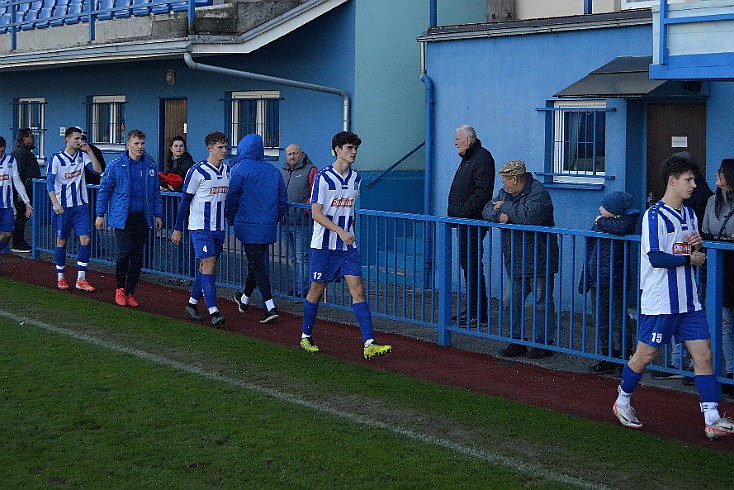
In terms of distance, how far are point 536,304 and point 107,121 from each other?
14.7 meters

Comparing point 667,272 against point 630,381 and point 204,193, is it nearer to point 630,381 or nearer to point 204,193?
point 630,381

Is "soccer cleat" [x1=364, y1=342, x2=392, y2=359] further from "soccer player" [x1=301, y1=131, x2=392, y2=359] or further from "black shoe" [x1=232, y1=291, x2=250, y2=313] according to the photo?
"black shoe" [x1=232, y1=291, x2=250, y2=313]

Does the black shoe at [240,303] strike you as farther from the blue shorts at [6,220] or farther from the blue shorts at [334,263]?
the blue shorts at [6,220]

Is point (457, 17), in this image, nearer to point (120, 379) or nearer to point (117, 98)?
point (117, 98)

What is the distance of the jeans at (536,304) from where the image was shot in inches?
393

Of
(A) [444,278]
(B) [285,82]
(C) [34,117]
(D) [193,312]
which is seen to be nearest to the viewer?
(A) [444,278]

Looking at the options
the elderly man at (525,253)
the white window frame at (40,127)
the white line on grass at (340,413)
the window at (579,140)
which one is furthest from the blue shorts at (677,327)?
the white window frame at (40,127)

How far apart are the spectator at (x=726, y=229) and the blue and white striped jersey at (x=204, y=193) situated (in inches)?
196

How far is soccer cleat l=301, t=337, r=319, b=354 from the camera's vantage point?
10461 millimetres

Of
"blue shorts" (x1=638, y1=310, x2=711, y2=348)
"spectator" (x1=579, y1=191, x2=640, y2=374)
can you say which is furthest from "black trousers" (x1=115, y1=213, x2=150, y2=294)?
"blue shorts" (x1=638, y1=310, x2=711, y2=348)

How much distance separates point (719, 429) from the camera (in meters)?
7.68

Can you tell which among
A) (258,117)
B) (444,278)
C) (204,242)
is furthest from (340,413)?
(258,117)

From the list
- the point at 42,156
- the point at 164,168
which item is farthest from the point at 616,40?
the point at 42,156

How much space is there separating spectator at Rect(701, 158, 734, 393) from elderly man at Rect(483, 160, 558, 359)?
1.30 metres
